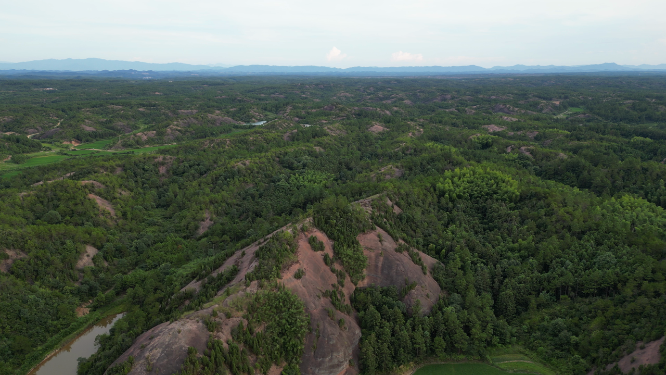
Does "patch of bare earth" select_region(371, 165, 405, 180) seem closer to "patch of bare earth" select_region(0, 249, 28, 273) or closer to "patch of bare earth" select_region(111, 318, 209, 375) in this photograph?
"patch of bare earth" select_region(111, 318, 209, 375)

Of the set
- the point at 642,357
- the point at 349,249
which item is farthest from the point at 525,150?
the point at 349,249

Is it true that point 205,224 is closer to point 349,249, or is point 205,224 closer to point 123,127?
point 349,249

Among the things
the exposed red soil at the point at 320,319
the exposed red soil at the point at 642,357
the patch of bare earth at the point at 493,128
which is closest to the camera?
the exposed red soil at the point at 642,357

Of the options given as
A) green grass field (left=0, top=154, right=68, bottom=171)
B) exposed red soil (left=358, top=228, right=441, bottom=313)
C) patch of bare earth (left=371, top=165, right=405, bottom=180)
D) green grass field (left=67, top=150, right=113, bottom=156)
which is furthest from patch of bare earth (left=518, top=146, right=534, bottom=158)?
green grass field (left=0, top=154, right=68, bottom=171)

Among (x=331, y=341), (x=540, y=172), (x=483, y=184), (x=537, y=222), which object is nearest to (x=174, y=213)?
(x=331, y=341)

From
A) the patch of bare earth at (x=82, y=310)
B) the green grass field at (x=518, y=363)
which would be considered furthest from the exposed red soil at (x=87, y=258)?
the green grass field at (x=518, y=363)

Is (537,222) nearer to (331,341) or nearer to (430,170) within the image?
(430,170)

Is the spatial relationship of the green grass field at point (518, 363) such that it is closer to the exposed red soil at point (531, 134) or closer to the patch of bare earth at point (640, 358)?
the patch of bare earth at point (640, 358)
